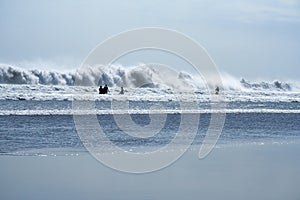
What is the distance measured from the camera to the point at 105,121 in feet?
72.3

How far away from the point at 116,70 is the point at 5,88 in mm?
16137

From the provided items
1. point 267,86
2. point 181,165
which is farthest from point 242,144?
point 267,86

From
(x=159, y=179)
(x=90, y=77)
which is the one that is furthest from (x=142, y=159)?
(x=90, y=77)

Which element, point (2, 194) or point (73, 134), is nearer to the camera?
point (2, 194)

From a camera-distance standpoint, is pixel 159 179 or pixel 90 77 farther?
pixel 90 77

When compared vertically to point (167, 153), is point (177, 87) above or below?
above

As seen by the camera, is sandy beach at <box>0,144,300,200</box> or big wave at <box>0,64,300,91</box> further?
big wave at <box>0,64,300,91</box>

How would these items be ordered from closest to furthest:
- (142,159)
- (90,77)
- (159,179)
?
(159,179)
(142,159)
(90,77)

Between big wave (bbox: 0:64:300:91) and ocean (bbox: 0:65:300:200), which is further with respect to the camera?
big wave (bbox: 0:64:300:91)

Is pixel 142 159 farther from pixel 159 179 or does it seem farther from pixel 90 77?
pixel 90 77

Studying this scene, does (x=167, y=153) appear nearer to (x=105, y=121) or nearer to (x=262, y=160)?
(x=262, y=160)

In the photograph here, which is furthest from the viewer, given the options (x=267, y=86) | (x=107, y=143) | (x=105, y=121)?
(x=267, y=86)

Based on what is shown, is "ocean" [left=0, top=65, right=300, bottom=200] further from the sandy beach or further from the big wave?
the big wave

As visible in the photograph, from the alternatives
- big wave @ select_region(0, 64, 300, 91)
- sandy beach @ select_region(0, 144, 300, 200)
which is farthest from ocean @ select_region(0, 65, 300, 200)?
big wave @ select_region(0, 64, 300, 91)
